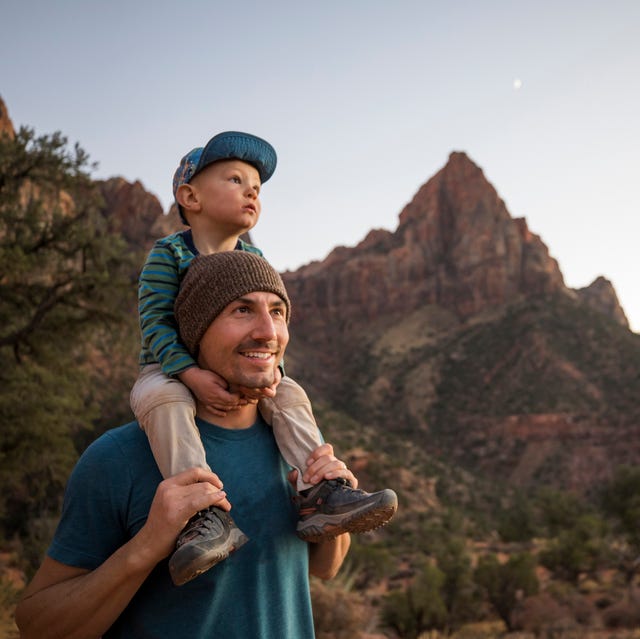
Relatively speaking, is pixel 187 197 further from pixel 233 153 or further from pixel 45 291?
pixel 45 291

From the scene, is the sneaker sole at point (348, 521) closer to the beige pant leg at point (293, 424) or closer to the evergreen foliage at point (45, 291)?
the beige pant leg at point (293, 424)

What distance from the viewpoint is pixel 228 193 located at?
2.23m

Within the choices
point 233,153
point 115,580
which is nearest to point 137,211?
point 233,153

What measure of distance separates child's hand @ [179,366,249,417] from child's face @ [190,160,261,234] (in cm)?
65

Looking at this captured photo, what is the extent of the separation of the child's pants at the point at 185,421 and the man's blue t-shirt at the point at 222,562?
3.1 inches

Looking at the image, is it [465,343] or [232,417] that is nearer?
[232,417]

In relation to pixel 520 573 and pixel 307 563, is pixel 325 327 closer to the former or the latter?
pixel 520 573

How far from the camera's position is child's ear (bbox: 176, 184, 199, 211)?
7.59ft

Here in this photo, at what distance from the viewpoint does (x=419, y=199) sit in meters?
102

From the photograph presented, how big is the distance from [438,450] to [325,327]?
39593mm

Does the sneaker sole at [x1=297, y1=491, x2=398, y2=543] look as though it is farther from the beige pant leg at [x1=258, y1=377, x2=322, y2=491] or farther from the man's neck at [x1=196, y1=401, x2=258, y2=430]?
the man's neck at [x1=196, y1=401, x2=258, y2=430]

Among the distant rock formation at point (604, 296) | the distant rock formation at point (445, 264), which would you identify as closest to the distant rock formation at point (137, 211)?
the distant rock formation at point (445, 264)


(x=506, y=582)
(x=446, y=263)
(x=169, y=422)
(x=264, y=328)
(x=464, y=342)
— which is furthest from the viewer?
(x=446, y=263)

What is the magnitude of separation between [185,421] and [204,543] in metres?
0.41
